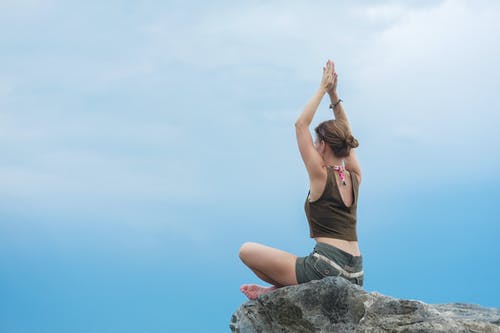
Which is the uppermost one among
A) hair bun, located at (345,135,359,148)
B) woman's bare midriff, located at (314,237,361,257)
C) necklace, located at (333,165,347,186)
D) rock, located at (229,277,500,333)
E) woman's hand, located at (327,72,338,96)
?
woman's hand, located at (327,72,338,96)

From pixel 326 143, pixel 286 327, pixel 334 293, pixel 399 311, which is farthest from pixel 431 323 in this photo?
pixel 326 143

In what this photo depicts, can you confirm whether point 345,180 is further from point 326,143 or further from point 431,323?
point 431,323

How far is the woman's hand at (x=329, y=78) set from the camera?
7012mm

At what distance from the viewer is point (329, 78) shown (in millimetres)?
7047

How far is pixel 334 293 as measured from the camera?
20.1ft

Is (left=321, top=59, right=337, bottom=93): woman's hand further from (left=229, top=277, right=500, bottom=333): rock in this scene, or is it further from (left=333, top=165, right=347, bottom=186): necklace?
(left=229, top=277, right=500, bottom=333): rock

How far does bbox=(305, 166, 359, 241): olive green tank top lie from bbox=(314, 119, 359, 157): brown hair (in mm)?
221

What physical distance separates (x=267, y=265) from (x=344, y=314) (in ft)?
2.93

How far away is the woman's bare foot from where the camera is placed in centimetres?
662

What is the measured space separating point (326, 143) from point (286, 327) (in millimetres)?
1758

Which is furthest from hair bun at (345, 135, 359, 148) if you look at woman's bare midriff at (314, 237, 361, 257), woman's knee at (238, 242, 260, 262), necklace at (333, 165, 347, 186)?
woman's knee at (238, 242, 260, 262)

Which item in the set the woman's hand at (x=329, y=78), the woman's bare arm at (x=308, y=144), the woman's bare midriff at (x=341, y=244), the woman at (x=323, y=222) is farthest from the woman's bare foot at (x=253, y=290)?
the woman's hand at (x=329, y=78)

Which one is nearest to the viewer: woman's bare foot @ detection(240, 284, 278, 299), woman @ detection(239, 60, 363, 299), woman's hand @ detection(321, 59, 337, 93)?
woman @ detection(239, 60, 363, 299)

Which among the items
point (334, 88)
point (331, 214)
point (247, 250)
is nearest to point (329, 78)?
point (334, 88)
